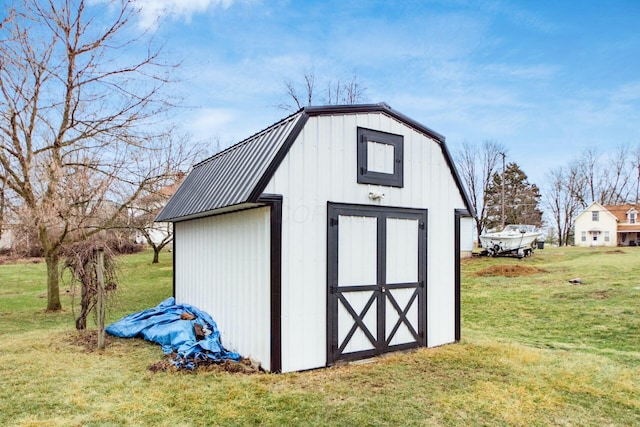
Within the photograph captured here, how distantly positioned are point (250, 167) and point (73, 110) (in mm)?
6337

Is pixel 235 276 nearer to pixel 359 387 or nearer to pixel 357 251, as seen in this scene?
pixel 357 251

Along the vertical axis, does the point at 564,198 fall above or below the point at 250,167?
above

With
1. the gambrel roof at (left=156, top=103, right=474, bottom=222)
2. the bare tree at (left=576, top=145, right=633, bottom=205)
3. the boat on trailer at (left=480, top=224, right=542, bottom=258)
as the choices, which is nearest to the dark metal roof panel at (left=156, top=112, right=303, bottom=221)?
the gambrel roof at (left=156, top=103, right=474, bottom=222)

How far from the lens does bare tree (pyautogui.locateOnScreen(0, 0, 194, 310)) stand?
28.0 ft

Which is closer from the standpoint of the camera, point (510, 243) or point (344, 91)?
point (344, 91)

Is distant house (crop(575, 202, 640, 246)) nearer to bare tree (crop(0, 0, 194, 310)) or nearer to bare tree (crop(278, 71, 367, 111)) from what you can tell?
bare tree (crop(278, 71, 367, 111))

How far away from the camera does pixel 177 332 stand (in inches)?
227

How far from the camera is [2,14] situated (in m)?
7.77

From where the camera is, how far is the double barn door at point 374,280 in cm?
522

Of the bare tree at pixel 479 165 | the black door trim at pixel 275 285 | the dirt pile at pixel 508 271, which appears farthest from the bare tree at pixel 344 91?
the bare tree at pixel 479 165

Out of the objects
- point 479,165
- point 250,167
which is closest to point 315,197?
point 250,167

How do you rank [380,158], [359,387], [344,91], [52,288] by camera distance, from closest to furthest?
1. [359,387]
2. [380,158]
3. [52,288]
4. [344,91]

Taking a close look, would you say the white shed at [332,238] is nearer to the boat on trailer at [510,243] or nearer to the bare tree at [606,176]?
the boat on trailer at [510,243]

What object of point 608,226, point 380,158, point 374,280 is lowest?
point 374,280
